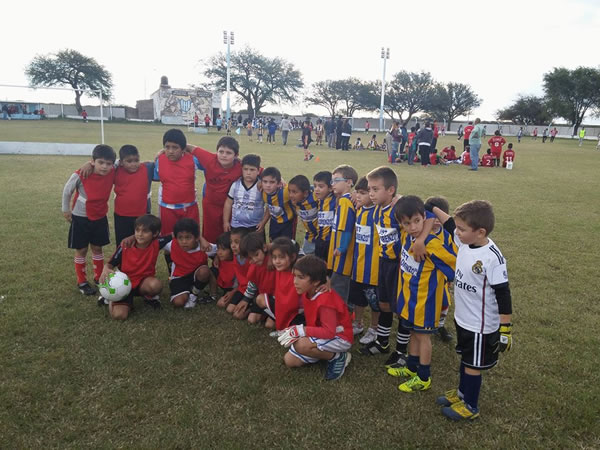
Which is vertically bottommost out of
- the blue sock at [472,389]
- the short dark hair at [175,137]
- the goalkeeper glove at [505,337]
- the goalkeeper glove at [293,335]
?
the blue sock at [472,389]

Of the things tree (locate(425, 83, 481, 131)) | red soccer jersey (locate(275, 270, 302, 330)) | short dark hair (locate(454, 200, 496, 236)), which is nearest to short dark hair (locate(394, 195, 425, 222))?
short dark hair (locate(454, 200, 496, 236))

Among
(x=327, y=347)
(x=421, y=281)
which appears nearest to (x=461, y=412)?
(x=421, y=281)

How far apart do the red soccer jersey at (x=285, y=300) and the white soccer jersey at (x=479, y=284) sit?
1432 millimetres

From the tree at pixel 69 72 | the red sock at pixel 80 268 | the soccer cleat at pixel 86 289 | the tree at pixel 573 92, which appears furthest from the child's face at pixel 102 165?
the tree at pixel 573 92

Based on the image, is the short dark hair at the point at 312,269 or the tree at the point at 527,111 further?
the tree at the point at 527,111

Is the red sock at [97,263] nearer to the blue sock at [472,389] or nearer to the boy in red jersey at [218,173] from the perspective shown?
the boy in red jersey at [218,173]

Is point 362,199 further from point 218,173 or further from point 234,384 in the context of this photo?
point 218,173

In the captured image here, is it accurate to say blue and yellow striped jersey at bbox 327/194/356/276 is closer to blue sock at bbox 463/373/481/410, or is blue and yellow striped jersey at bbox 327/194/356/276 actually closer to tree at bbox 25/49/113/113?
blue sock at bbox 463/373/481/410

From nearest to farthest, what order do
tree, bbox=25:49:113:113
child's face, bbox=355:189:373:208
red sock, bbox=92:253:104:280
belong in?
child's face, bbox=355:189:373:208
red sock, bbox=92:253:104:280
tree, bbox=25:49:113:113

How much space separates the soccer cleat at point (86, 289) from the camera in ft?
14.2

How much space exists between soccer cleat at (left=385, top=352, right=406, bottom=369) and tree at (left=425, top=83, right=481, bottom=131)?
67.4 metres

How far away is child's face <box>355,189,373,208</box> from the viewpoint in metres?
3.40

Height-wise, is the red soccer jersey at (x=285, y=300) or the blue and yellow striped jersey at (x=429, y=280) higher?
the blue and yellow striped jersey at (x=429, y=280)

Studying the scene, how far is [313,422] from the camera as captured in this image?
262 cm
